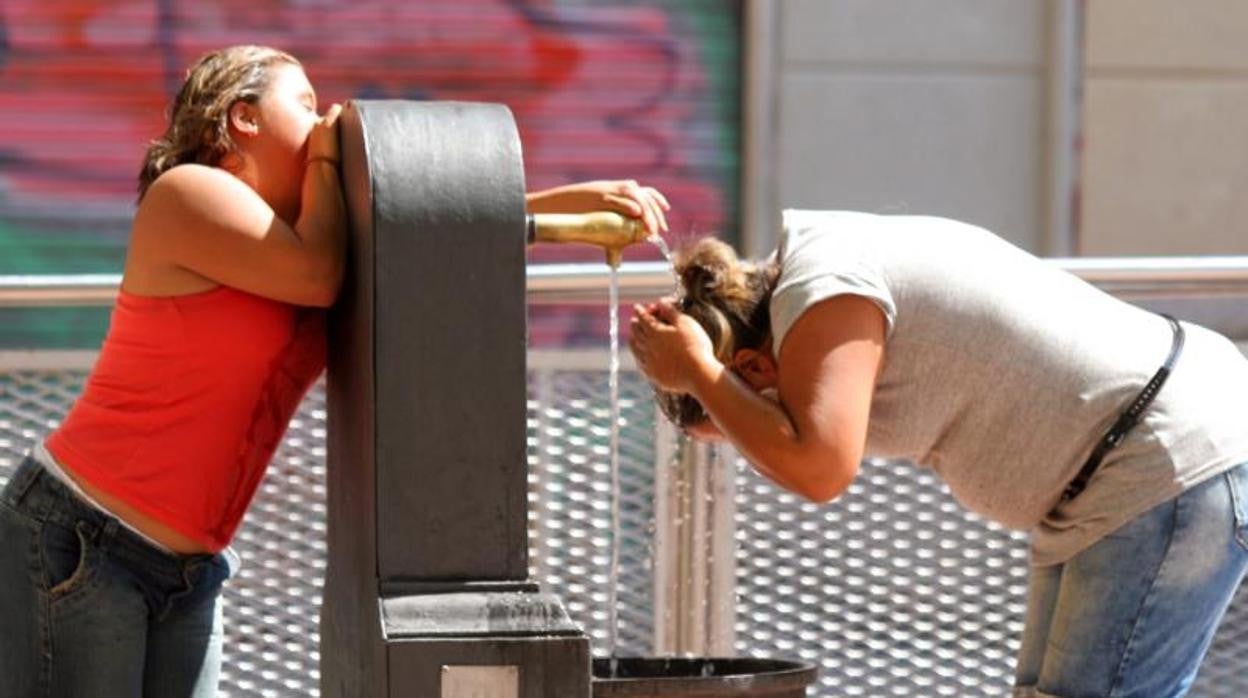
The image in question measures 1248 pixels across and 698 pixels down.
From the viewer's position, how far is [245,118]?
13.1 ft

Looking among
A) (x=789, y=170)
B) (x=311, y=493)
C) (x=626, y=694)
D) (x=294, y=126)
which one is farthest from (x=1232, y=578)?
(x=789, y=170)

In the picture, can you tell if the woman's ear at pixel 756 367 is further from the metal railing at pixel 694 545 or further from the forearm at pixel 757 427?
the metal railing at pixel 694 545

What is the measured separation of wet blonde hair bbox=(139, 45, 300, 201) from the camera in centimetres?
396

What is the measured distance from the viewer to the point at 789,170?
9.65 metres

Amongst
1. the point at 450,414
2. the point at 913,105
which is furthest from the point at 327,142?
the point at 913,105

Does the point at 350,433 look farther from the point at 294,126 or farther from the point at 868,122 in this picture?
the point at 868,122

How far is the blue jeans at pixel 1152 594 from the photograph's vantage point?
384 centimetres

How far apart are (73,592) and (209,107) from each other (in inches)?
31.0

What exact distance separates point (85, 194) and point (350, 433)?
5714mm

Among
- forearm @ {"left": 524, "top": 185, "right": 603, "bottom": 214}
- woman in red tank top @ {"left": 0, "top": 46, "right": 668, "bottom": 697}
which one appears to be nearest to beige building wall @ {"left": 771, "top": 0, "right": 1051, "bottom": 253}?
forearm @ {"left": 524, "top": 185, "right": 603, "bottom": 214}

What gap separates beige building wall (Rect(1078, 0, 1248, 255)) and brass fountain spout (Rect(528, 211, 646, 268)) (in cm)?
618

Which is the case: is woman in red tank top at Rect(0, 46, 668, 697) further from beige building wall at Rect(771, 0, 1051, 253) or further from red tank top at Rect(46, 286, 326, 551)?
beige building wall at Rect(771, 0, 1051, 253)

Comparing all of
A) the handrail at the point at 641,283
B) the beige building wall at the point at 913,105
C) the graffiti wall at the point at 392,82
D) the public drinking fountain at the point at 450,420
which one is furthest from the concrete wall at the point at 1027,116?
the public drinking fountain at the point at 450,420

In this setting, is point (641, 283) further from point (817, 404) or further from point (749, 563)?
point (817, 404)
